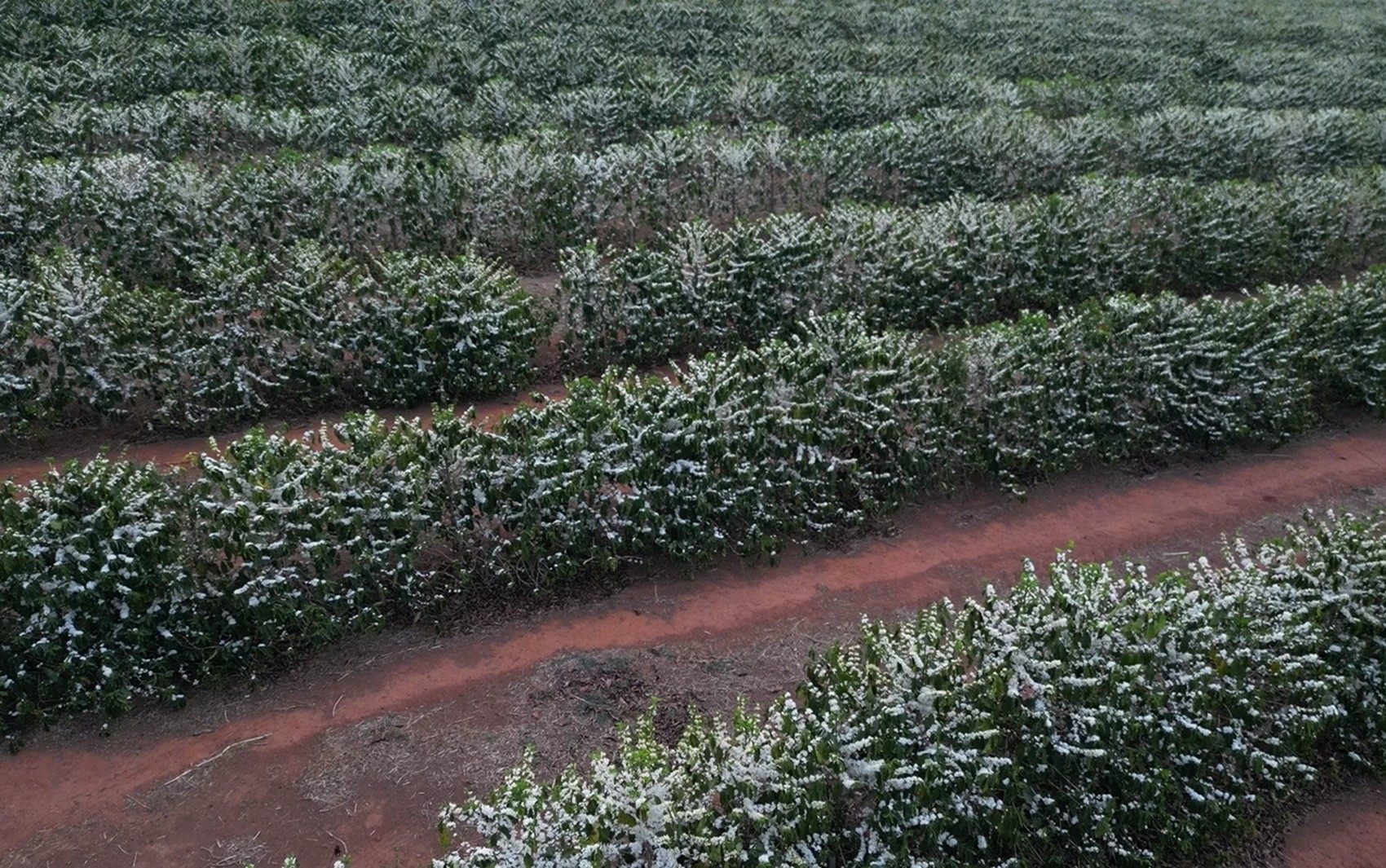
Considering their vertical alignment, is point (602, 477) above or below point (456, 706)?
above

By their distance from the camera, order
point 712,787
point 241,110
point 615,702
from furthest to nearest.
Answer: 1. point 241,110
2. point 615,702
3. point 712,787

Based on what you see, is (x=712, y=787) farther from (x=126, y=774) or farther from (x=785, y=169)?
(x=785, y=169)

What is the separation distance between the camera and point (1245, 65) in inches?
887

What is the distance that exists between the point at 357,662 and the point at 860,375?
4096 millimetres

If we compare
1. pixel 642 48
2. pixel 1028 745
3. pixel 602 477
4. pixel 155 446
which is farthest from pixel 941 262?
pixel 642 48

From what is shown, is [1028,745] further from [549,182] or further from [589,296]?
[549,182]

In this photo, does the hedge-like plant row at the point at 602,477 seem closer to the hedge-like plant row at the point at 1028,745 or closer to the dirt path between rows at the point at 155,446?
the dirt path between rows at the point at 155,446

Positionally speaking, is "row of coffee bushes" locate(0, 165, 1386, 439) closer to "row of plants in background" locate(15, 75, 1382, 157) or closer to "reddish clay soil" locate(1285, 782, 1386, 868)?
"row of plants in background" locate(15, 75, 1382, 157)

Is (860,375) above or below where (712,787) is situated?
above

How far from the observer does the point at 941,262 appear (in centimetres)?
1006

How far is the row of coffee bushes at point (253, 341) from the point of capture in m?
7.52

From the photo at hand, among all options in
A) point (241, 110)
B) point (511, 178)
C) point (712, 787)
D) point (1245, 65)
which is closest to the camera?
point (712, 787)

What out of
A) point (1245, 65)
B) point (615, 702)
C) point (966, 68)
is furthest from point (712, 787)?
point (1245, 65)

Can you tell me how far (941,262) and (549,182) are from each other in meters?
4.49
